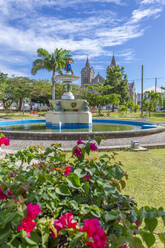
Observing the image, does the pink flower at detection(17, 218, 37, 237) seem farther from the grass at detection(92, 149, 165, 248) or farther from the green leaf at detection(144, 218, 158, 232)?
the grass at detection(92, 149, 165, 248)

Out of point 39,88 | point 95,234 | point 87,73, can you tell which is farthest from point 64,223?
point 87,73

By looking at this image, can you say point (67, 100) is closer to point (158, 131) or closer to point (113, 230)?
point (158, 131)

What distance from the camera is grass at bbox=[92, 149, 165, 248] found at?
130 inches

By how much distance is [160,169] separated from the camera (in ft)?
16.3

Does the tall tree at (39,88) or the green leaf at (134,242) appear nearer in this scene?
the green leaf at (134,242)

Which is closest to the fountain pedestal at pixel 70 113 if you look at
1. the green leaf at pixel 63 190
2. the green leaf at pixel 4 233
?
the green leaf at pixel 63 190

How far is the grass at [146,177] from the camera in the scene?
3.31 m

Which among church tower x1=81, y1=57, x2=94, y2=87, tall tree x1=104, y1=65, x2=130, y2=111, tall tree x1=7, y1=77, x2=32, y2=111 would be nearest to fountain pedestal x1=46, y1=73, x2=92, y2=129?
tall tree x1=7, y1=77, x2=32, y2=111

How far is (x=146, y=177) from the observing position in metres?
4.41

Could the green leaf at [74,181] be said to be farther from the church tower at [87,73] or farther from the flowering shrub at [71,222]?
the church tower at [87,73]

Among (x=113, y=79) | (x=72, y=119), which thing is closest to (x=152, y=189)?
(x=72, y=119)

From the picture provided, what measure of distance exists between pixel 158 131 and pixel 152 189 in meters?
8.09

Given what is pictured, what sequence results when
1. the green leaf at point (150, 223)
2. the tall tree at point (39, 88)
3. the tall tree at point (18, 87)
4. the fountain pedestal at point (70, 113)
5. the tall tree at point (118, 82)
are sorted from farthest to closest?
the tall tree at point (118, 82), the tall tree at point (39, 88), the tall tree at point (18, 87), the fountain pedestal at point (70, 113), the green leaf at point (150, 223)

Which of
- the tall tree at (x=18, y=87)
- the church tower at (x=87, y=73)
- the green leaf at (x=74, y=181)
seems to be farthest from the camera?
the church tower at (x=87, y=73)
